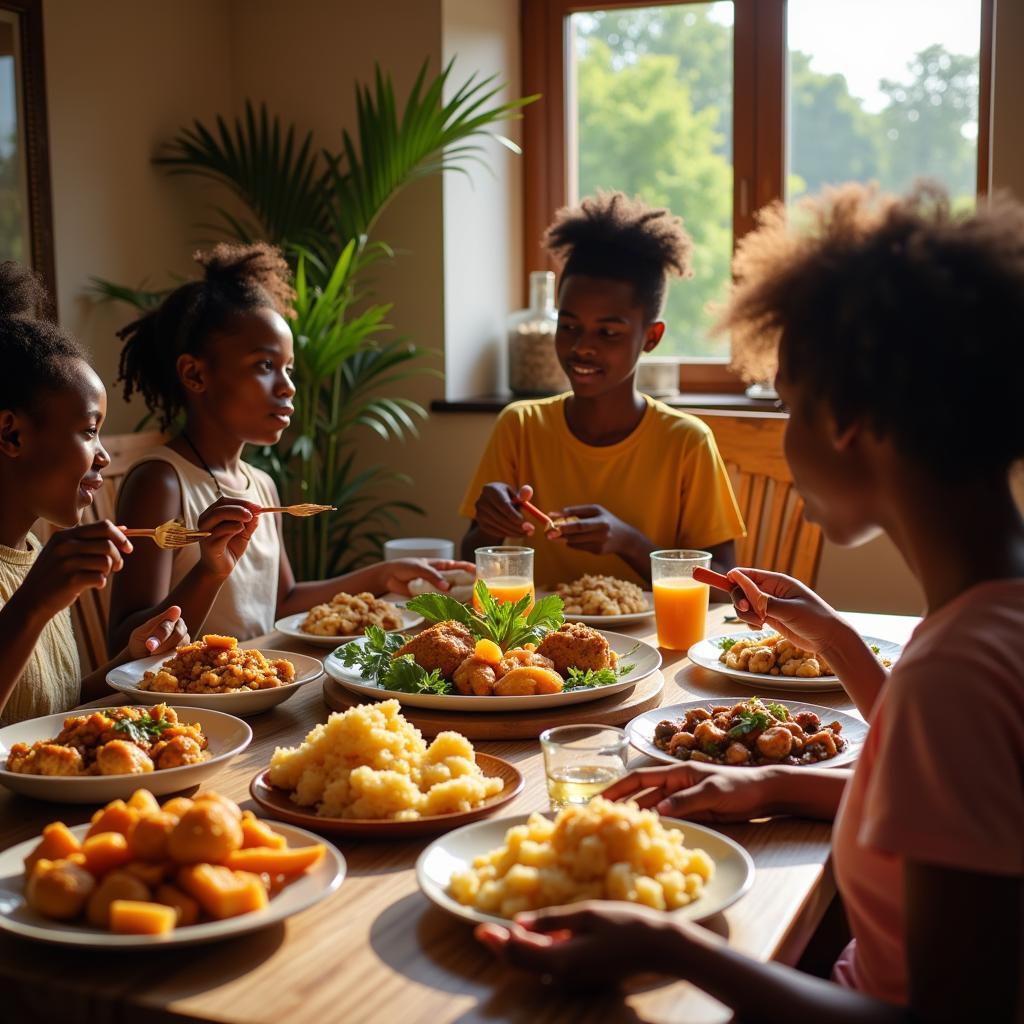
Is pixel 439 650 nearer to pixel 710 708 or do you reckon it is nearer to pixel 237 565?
pixel 710 708

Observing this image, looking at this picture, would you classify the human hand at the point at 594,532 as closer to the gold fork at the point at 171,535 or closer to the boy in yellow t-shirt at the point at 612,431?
the boy in yellow t-shirt at the point at 612,431

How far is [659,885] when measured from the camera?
1.00m

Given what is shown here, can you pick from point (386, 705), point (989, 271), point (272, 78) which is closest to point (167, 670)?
point (386, 705)

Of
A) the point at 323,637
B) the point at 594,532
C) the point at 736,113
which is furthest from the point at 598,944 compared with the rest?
the point at 736,113

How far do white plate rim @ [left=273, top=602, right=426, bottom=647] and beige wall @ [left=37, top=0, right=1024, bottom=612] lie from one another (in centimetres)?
194

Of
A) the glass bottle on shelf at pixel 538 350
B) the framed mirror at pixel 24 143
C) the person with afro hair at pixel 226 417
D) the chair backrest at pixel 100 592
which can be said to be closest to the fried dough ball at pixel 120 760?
the person with afro hair at pixel 226 417

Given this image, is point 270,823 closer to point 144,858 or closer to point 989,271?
point 144,858

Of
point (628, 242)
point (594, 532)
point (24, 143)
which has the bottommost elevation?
point (594, 532)

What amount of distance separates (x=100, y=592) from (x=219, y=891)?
1.97 meters

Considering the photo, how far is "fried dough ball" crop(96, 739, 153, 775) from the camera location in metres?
1.28

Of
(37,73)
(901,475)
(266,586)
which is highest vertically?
(37,73)

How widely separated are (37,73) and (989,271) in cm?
328

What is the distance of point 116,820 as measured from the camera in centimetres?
106

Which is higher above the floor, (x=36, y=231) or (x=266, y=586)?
(x=36, y=231)
